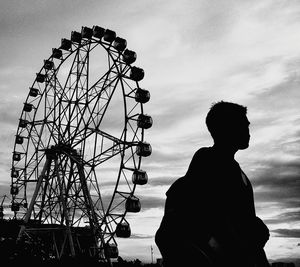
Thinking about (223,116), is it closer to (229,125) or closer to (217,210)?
(229,125)

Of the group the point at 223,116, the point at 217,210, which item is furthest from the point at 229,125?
the point at 217,210

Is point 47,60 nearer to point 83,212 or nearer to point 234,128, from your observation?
point 83,212

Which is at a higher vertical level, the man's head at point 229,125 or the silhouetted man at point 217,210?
the man's head at point 229,125

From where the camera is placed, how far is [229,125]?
1.95 m

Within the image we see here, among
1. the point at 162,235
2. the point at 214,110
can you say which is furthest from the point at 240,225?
the point at 214,110

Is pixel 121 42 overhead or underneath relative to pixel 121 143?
overhead

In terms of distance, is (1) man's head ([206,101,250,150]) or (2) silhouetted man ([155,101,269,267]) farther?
(1) man's head ([206,101,250,150])

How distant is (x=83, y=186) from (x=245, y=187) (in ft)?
71.8

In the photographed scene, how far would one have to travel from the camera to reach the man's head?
195 centimetres

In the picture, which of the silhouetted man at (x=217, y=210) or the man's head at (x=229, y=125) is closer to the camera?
the silhouetted man at (x=217, y=210)

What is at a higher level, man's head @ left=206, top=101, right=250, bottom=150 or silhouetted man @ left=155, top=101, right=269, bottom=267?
man's head @ left=206, top=101, right=250, bottom=150

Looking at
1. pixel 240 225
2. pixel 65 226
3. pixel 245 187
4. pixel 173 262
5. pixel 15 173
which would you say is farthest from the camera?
pixel 15 173

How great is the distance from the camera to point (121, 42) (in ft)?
80.5

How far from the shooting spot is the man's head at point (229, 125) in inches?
76.6
